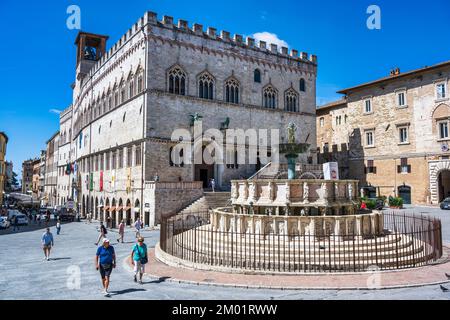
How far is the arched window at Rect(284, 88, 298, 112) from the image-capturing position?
1516 inches

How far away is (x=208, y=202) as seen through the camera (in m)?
27.3

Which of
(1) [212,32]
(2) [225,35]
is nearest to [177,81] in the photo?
(1) [212,32]

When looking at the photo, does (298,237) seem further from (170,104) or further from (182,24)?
(182,24)

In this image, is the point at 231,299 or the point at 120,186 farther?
the point at 120,186

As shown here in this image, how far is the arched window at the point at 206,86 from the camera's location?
108 ft

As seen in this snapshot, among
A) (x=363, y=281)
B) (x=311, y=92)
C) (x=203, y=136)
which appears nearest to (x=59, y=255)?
(x=363, y=281)

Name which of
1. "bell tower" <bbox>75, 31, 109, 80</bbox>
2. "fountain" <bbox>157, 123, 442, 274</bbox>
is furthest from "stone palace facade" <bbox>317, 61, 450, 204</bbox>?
"bell tower" <bbox>75, 31, 109, 80</bbox>

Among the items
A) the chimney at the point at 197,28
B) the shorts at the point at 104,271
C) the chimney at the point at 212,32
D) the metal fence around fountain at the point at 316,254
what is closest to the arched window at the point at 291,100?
the chimney at the point at 212,32

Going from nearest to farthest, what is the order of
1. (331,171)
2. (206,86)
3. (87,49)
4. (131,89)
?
(331,171)
(131,89)
(206,86)
(87,49)

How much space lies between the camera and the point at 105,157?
3872 cm

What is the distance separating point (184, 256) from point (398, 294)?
693 centimetres

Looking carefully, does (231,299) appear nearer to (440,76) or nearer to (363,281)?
(363,281)

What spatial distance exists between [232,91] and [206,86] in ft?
9.52

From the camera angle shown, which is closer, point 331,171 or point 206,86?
point 331,171
